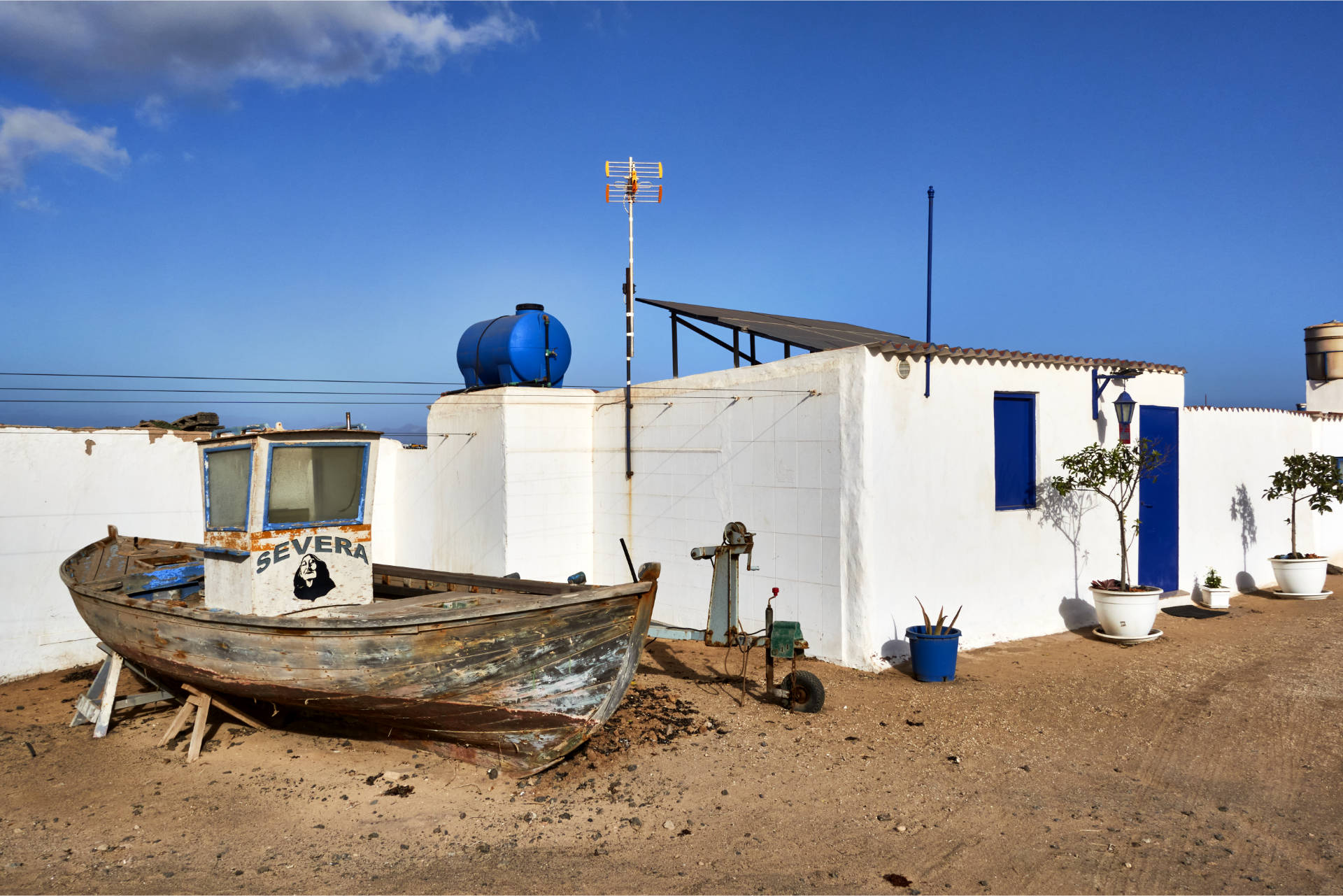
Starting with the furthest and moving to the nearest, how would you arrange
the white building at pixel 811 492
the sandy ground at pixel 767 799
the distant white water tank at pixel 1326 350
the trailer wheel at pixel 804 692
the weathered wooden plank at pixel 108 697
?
the distant white water tank at pixel 1326 350 < the white building at pixel 811 492 < the weathered wooden plank at pixel 108 697 < the trailer wheel at pixel 804 692 < the sandy ground at pixel 767 799

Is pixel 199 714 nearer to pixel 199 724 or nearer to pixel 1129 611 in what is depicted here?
pixel 199 724

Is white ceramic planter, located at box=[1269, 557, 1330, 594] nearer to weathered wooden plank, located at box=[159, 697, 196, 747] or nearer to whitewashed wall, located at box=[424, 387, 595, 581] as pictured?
whitewashed wall, located at box=[424, 387, 595, 581]

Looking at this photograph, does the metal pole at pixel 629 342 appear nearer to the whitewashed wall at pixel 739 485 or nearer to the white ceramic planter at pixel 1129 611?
the whitewashed wall at pixel 739 485

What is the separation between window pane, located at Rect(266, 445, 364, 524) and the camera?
675 cm

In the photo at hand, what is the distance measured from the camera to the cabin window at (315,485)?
674 centimetres

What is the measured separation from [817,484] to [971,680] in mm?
2457

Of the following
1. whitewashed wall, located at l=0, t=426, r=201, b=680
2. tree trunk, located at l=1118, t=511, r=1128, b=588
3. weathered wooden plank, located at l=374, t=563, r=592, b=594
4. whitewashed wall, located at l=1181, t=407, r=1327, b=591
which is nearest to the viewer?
weathered wooden plank, located at l=374, t=563, r=592, b=594

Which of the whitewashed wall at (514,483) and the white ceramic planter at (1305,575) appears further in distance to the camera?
the white ceramic planter at (1305,575)

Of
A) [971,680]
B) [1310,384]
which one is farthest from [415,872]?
[1310,384]

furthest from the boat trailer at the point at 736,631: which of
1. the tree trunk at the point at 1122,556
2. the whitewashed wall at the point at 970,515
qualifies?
the tree trunk at the point at 1122,556

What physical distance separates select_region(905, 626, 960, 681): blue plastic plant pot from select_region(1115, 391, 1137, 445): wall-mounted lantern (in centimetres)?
434

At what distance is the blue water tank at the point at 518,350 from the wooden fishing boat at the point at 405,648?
5148mm

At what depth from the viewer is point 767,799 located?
5.61 metres

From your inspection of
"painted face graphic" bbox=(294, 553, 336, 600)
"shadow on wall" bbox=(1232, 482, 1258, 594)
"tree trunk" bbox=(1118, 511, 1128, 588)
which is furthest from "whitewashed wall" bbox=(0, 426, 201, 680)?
"shadow on wall" bbox=(1232, 482, 1258, 594)
